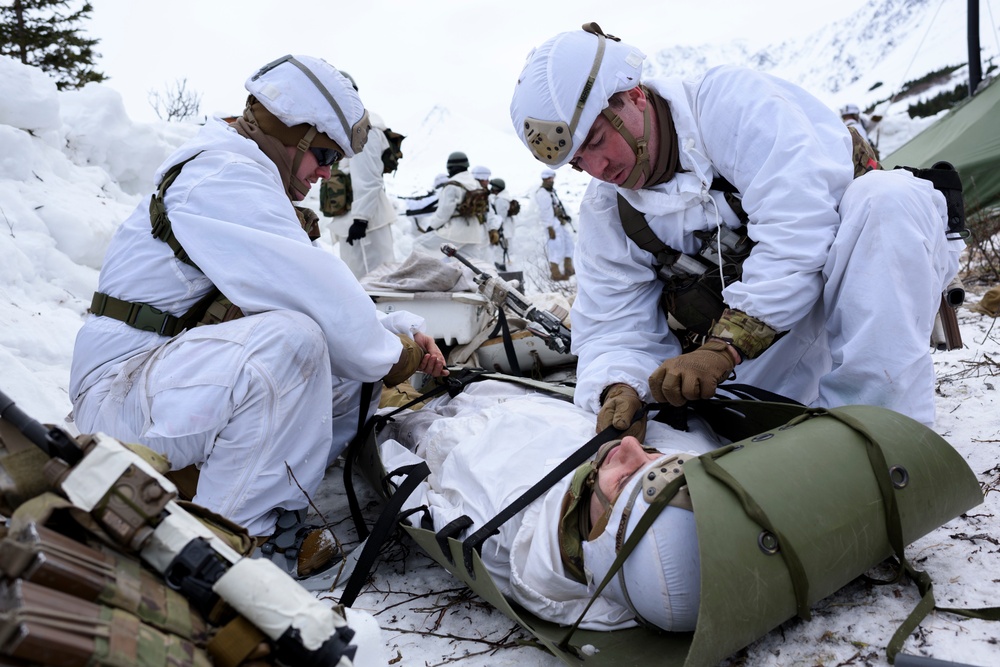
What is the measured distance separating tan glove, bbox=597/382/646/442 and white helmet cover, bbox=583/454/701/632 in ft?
1.40

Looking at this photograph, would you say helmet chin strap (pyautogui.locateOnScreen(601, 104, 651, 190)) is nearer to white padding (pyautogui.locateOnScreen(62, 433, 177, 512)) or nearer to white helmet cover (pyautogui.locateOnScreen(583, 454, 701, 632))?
white helmet cover (pyautogui.locateOnScreen(583, 454, 701, 632))

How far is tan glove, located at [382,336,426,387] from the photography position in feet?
7.86

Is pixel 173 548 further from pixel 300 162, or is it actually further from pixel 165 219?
pixel 300 162

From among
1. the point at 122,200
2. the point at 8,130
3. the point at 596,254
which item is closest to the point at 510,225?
the point at 122,200

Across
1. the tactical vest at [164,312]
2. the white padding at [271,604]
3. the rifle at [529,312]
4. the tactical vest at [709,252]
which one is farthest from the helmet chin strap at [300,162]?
the white padding at [271,604]

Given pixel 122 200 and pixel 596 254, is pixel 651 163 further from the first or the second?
pixel 122 200

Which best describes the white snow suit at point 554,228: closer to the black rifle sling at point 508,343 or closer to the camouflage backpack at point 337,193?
the camouflage backpack at point 337,193

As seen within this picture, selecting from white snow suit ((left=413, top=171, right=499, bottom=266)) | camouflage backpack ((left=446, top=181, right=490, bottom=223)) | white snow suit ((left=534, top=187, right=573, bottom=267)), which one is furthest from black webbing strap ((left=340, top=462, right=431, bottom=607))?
white snow suit ((left=534, top=187, right=573, bottom=267))

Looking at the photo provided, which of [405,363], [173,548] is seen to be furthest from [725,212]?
[173,548]

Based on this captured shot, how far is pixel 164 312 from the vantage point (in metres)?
2.05

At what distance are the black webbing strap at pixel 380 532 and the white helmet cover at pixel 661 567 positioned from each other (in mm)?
613

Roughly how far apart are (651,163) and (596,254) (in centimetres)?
39

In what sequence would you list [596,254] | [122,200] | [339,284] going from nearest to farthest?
[339,284] → [596,254] → [122,200]

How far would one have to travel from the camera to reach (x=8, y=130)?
512 centimetres
